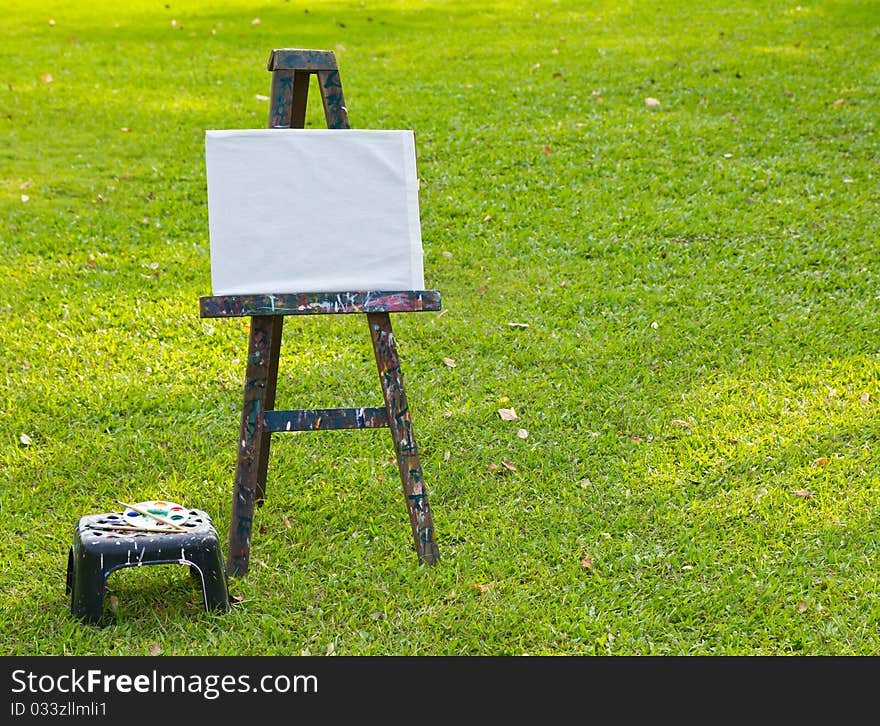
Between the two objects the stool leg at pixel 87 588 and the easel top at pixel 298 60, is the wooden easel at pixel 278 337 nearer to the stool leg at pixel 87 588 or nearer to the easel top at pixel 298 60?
the easel top at pixel 298 60

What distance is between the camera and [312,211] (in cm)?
380

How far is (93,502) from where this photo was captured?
4.48 metres

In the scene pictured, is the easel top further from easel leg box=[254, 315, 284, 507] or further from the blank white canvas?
easel leg box=[254, 315, 284, 507]

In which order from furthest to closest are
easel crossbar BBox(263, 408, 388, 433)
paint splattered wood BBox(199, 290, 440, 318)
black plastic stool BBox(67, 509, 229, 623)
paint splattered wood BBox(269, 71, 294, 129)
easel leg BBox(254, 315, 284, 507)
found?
easel leg BBox(254, 315, 284, 507), easel crossbar BBox(263, 408, 388, 433), paint splattered wood BBox(269, 71, 294, 129), paint splattered wood BBox(199, 290, 440, 318), black plastic stool BBox(67, 509, 229, 623)

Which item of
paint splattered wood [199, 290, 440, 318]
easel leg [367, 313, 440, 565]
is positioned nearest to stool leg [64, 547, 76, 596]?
paint splattered wood [199, 290, 440, 318]

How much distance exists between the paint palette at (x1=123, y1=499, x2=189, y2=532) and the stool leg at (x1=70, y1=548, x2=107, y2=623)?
21cm

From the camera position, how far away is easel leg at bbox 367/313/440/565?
3.87 m

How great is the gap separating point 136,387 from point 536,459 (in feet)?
7.52

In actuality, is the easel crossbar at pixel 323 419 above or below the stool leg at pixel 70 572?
above

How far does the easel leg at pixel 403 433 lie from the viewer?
12.7 ft

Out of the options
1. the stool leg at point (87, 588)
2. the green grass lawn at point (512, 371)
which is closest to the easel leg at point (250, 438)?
the green grass lawn at point (512, 371)

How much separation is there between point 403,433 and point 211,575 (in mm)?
885

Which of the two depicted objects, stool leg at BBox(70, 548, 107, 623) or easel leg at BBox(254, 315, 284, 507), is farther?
easel leg at BBox(254, 315, 284, 507)

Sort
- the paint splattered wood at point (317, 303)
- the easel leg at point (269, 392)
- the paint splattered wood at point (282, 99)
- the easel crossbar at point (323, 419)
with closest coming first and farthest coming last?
the paint splattered wood at point (317, 303) → the paint splattered wood at point (282, 99) → the easel crossbar at point (323, 419) → the easel leg at point (269, 392)
